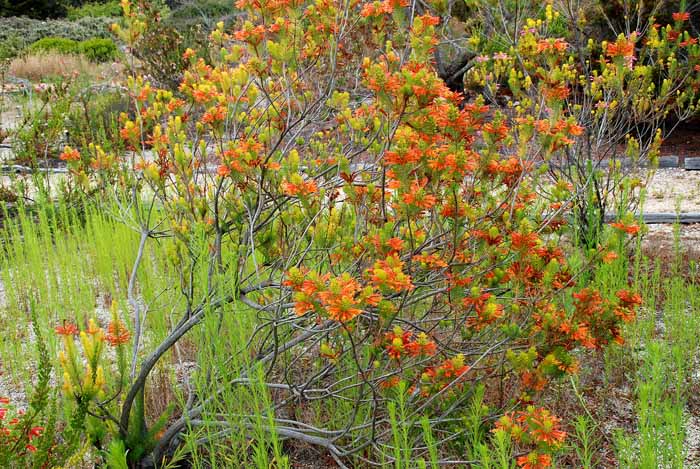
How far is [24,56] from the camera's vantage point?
57.5 feet

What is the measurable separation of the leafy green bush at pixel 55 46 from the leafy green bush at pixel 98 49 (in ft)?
0.96

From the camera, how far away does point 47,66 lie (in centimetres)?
1662

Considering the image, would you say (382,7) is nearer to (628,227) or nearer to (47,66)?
(628,227)

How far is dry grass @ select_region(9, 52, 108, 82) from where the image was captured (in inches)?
633

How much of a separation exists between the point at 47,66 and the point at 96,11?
11.8 m

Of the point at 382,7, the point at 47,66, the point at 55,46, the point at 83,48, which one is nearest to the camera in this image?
the point at 382,7

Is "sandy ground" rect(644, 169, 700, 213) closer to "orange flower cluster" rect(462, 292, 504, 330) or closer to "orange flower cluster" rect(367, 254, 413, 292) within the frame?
"orange flower cluster" rect(462, 292, 504, 330)

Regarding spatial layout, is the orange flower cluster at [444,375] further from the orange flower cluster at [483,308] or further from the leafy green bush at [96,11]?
the leafy green bush at [96,11]

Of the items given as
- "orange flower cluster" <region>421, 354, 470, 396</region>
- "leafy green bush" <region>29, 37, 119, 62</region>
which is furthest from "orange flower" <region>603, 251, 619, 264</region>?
"leafy green bush" <region>29, 37, 119, 62</region>

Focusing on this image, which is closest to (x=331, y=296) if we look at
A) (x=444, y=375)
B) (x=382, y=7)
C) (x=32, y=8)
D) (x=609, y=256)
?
(x=444, y=375)

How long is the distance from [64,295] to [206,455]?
1.41m

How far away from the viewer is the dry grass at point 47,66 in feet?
52.7

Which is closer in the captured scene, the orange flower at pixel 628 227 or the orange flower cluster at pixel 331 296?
the orange flower cluster at pixel 331 296

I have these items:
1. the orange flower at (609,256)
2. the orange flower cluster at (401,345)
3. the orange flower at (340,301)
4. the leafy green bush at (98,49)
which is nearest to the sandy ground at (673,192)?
the orange flower at (609,256)
